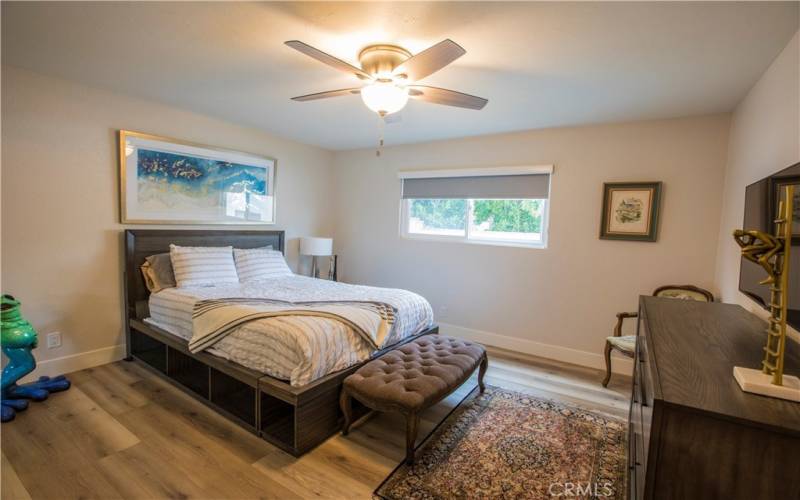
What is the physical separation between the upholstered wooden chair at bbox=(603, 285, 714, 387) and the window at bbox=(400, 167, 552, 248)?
102cm

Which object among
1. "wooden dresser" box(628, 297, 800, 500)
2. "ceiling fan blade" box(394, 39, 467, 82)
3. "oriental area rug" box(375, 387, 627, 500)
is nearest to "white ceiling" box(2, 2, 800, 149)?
"ceiling fan blade" box(394, 39, 467, 82)

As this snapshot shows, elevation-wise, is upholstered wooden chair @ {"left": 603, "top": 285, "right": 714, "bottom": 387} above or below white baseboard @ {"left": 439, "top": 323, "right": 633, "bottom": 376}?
above

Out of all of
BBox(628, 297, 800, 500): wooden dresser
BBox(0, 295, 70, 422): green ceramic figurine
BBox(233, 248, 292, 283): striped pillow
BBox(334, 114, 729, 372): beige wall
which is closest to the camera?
BBox(628, 297, 800, 500): wooden dresser

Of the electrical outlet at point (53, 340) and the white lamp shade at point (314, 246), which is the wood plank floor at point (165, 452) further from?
the white lamp shade at point (314, 246)

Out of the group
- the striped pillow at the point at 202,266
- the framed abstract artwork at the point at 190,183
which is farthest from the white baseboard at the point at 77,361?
the framed abstract artwork at the point at 190,183

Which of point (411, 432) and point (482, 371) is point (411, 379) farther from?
point (482, 371)

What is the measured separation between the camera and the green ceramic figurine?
228cm

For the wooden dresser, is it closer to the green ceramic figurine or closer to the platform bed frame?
the platform bed frame

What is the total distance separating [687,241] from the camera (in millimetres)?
2971

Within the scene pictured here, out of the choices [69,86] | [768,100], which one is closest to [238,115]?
[69,86]

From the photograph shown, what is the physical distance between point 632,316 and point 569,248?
2.64 ft

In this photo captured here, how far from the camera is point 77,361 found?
9.45ft

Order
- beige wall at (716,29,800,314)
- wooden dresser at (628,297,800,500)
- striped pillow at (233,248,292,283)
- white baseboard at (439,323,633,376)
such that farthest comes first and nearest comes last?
striped pillow at (233,248,292,283) < white baseboard at (439,323,633,376) < beige wall at (716,29,800,314) < wooden dresser at (628,297,800,500)

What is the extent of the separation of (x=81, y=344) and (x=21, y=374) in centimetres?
55
